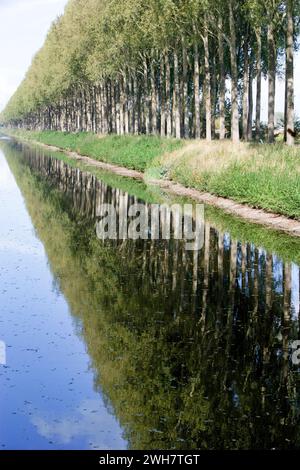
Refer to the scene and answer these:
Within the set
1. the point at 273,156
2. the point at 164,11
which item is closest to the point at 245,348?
the point at 273,156

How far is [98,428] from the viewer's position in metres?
7.53

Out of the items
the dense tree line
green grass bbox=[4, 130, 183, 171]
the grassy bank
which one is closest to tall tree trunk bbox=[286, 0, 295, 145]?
the dense tree line

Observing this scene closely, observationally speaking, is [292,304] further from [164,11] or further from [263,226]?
[164,11]

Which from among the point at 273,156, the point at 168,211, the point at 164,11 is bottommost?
the point at 168,211

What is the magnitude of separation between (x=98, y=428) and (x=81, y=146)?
62783mm

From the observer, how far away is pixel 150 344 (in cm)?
1034

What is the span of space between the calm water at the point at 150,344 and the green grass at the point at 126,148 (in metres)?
22.8

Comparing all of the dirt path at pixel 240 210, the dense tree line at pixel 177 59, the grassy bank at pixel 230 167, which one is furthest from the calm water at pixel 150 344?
the dense tree line at pixel 177 59

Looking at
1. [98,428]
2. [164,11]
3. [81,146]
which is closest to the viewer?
[98,428]

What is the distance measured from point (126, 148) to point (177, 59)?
704 centimetres

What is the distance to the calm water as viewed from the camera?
755 centimetres

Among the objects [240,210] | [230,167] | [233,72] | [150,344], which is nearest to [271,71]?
[233,72]

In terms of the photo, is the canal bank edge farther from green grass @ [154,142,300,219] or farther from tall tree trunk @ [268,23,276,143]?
tall tree trunk @ [268,23,276,143]

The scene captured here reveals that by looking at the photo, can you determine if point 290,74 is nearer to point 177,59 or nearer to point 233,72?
point 233,72
